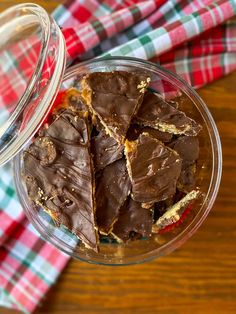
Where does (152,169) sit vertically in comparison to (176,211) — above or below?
above

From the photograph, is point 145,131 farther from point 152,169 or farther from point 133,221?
point 133,221

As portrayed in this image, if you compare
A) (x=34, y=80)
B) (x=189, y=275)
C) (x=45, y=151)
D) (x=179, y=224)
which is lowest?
(x=189, y=275)

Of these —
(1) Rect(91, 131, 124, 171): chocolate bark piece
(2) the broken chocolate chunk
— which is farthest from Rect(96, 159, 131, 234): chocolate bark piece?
(2) the broken chocolate chunk

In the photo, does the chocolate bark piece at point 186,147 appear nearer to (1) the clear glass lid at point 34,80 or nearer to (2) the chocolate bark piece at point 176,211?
(2) the chocolate bark piece at point 176,211

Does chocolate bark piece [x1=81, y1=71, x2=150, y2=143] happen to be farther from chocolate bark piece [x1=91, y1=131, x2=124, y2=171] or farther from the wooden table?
the wooden table

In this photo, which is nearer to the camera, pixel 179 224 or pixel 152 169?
pixel 152 169

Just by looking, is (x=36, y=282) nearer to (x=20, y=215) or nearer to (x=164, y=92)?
(x=20, y=215)

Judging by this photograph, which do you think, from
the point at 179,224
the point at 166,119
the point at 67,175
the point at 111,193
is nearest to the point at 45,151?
the point at 67,175

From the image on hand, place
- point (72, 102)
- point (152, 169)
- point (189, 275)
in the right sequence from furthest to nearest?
point (189, 275), point (72, 102), point (152, 169)

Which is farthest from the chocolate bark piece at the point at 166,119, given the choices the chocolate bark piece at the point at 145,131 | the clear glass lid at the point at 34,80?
the clear glass lid at the point at 34,80
